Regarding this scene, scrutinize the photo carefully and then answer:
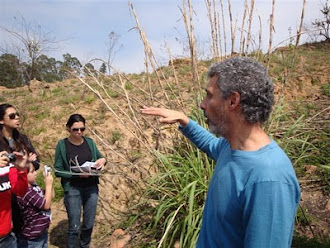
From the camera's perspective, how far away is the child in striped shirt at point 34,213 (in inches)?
93.1

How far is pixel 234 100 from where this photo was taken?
1.11m

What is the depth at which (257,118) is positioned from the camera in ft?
3.58

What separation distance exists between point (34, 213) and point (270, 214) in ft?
6.72

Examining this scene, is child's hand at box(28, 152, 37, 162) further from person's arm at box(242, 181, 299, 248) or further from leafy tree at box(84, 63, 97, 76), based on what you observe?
person's arm at box(242, 181, 299, 248)

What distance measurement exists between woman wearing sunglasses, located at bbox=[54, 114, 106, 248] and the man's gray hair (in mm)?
1994

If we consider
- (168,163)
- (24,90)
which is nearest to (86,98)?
(24,90)

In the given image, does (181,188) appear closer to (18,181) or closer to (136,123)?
(136,123)

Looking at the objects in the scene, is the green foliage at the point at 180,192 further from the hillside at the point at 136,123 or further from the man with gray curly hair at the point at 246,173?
the man with gray curly hair at the point at 246,173

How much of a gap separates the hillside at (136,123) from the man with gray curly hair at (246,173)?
1.30 m

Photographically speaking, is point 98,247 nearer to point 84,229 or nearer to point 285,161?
point 84,229

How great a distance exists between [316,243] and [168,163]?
1385 millimetres

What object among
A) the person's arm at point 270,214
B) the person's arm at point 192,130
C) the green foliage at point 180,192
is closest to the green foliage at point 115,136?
the green foliage at point 180,192

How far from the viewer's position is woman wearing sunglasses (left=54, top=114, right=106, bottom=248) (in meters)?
2.86

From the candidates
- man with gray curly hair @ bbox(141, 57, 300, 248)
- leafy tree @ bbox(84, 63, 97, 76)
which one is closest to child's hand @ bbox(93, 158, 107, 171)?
leafy tree @ bbox(84, 63, 97, 76)
